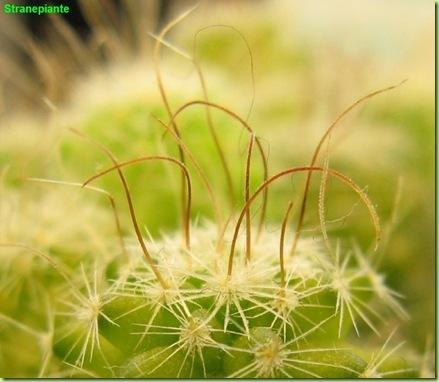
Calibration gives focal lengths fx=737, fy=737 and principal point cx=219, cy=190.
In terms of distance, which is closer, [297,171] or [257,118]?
[297,171]

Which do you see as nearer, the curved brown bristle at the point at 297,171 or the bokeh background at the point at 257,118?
the curved brown bristle at the point at 297,171

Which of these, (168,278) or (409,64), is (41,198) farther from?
(409,64)

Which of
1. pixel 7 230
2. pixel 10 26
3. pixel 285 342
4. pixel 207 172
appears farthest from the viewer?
pixel 10 26

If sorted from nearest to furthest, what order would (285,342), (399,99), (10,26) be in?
1. (285,342)
2. (399,99)
3. (10,26)

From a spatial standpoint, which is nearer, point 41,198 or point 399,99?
point 41,198

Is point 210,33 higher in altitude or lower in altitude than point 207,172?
higher

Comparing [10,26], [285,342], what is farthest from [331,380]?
[10,26]

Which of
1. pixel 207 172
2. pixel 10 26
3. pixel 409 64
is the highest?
pixel 10 26

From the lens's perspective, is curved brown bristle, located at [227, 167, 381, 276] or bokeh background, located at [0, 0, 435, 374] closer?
curved brown bristle, located at [227, 167, 381, 276]
